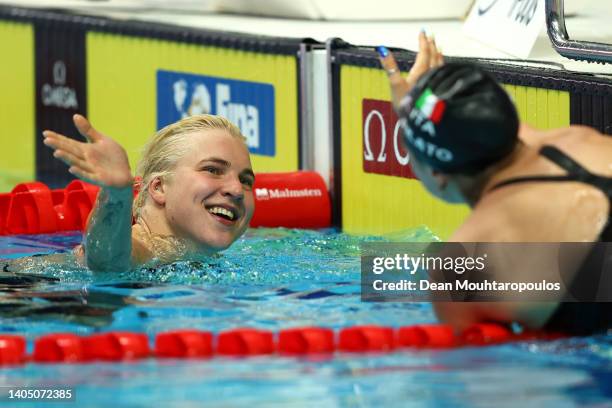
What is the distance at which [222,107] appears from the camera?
6.25 metres

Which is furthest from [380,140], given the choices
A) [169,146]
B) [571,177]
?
[571,177]

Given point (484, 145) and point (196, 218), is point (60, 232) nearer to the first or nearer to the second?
point (196, 218)

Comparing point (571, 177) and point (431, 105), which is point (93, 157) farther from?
point (571, 177)

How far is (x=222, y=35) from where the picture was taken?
245 inches

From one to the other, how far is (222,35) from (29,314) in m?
2.88

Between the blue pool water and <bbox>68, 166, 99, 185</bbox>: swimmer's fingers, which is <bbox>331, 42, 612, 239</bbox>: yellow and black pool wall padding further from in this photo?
<bbox>68, 166, 99, 185</bbox>: swimmer's fingers

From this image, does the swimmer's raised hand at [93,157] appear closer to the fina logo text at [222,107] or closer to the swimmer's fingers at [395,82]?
the swimmer's fingers at [395,82]

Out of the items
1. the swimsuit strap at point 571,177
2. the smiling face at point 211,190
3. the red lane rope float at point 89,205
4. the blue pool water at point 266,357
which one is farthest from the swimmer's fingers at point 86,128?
the red lane rope float at point 89,205

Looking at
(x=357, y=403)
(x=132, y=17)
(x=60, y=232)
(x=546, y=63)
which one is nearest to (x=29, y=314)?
(x=357, y=403)

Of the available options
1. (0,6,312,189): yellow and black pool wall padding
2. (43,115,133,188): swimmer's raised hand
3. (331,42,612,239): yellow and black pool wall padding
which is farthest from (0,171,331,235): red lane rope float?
(43,115,133,188): swimmer's raised hand

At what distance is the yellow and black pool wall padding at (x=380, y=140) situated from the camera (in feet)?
15.5

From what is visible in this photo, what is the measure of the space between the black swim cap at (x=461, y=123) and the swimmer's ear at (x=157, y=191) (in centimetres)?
130

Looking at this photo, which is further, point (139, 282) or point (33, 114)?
point (33, 114)

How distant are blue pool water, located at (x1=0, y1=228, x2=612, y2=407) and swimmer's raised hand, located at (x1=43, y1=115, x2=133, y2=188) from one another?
376 mm
